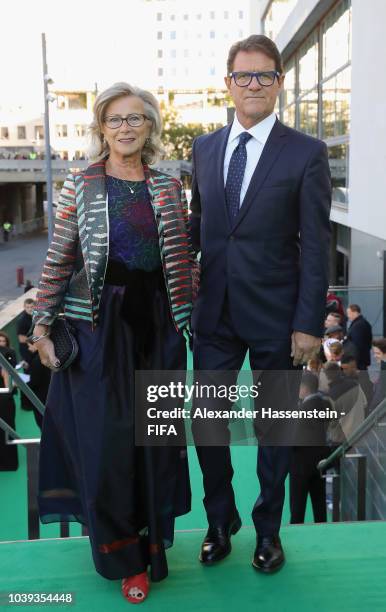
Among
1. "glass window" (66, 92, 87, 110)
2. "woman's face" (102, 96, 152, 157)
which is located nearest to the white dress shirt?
"woman's face" (102, 96, 152, 157)

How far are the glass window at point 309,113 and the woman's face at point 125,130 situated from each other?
20884mm

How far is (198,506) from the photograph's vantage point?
23.3 ft

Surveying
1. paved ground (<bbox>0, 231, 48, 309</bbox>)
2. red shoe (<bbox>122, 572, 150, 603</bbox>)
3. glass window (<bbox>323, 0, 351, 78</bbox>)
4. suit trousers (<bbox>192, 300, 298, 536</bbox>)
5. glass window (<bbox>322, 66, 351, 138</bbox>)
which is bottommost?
paved ground (<bbox>0, 231, 48, 309</bbox>)

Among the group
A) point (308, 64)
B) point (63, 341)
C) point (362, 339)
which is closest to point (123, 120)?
point (63, 341)

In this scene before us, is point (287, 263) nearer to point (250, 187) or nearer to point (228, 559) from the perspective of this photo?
point (250, 187)

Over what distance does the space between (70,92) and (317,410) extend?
284 ft

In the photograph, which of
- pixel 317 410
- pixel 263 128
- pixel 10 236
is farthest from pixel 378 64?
pixel 10 236

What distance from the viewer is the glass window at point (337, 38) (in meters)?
17.3

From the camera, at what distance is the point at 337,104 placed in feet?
62.0

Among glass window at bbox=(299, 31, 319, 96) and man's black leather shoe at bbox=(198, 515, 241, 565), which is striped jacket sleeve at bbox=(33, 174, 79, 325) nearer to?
man's black leather shoe at bbox=(198, 515, 241, 565)

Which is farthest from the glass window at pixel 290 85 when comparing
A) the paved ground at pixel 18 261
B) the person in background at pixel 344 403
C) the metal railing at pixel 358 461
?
the metal railing at pixel 358 461

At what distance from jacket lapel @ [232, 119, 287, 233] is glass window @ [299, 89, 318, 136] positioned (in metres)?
20.7

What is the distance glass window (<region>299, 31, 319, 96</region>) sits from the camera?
22516mm

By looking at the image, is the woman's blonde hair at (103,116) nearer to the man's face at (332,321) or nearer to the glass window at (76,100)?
the man's face at (332,321)
